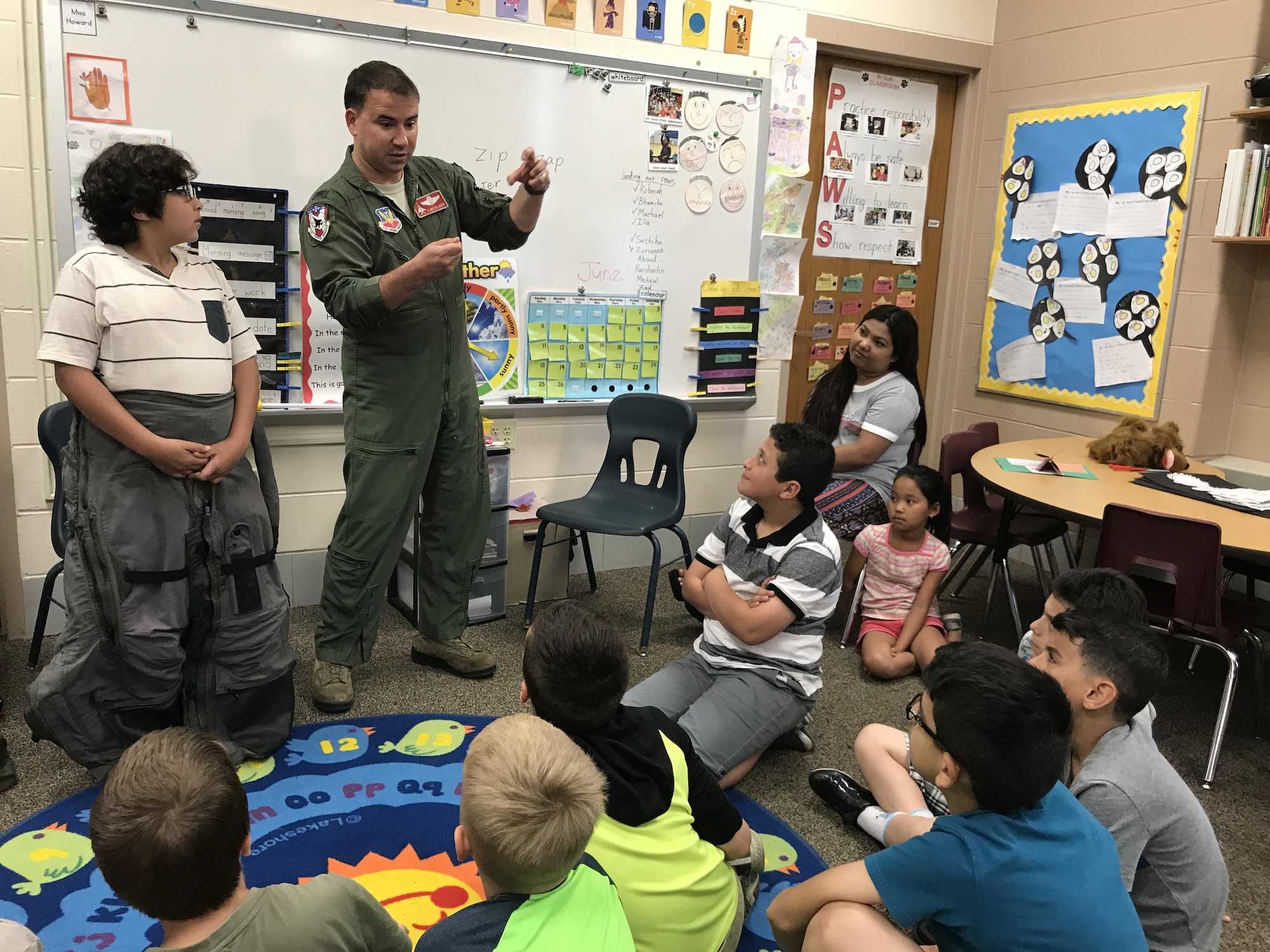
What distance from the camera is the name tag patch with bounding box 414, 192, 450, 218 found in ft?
8.63

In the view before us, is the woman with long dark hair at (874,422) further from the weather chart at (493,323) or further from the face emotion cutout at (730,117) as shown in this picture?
the weather chart at (493,323)

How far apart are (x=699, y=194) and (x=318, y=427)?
175 centimetres

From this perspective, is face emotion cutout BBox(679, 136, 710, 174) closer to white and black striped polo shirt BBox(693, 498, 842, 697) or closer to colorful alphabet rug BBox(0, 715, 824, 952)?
white and black striped polo shirt BBox(693, 498, 842, 697)

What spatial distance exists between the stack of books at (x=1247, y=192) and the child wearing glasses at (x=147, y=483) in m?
3.43

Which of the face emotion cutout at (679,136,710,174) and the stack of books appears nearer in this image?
the stack of books

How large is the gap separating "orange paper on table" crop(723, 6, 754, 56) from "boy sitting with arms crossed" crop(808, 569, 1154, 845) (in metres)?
2.61

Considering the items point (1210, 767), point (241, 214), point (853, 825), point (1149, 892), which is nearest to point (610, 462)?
point (241, 214)

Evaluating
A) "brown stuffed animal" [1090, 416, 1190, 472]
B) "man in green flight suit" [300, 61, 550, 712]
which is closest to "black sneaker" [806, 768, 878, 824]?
"man in green flight suit" [300, 61, 550, 712]

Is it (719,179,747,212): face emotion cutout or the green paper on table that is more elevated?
(719,179,747,212): face emotion cutout

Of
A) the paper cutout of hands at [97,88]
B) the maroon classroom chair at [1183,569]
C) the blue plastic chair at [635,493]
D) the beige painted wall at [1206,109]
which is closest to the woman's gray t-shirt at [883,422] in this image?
the blue plastic chair at [635,493]

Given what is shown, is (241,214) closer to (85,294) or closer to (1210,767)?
(85,294)

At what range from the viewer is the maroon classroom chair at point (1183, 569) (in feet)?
7.92

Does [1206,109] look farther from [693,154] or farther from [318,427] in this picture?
[318,427]

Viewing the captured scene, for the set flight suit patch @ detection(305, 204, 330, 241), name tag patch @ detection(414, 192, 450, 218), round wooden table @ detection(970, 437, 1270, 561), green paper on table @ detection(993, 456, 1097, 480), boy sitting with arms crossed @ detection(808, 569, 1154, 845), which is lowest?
boy sitting with arms crossed @ detection(808, 569, 1154, 845)
